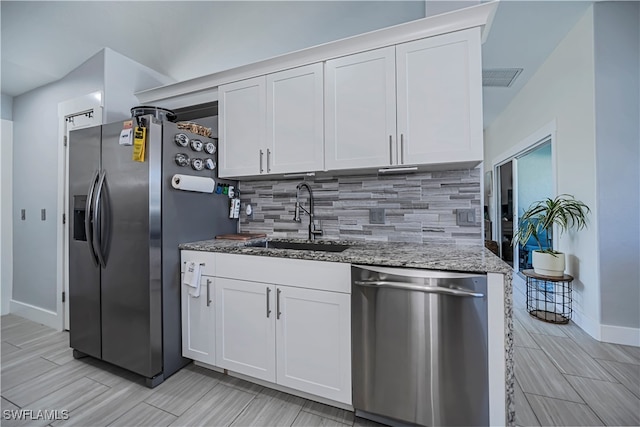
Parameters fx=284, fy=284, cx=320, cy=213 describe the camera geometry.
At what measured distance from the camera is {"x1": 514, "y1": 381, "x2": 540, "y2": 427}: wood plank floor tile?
5.01 feet

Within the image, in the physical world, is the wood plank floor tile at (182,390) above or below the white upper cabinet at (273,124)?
below

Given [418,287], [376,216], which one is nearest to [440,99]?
[376,216]

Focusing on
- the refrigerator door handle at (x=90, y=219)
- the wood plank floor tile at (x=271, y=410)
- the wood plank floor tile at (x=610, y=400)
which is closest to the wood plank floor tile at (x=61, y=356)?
the refrigerator door handle at (x=90, y=219)

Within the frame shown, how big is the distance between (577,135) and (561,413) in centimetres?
250

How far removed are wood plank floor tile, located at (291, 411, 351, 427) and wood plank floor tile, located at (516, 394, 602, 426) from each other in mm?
1106

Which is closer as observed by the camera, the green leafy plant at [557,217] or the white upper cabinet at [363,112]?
the white upper cabinet at [363,112]

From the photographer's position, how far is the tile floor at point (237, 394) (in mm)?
1567

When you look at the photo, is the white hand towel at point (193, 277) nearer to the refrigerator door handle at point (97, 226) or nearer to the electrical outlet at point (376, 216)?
the refrigerator door handle at point (97, 226)

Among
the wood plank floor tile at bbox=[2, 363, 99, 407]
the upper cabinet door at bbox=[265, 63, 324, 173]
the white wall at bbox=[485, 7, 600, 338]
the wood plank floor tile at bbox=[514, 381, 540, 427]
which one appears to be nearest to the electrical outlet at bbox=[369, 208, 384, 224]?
the upper cabinet door at bbox=[265, 63, 324, 173]

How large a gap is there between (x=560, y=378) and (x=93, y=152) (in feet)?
12.0

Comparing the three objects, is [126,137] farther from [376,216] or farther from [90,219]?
[376,216]

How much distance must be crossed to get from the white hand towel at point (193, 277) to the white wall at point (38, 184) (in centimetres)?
194

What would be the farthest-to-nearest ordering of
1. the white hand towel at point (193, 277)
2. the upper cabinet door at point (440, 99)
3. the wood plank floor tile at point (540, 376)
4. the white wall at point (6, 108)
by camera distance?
the white wall at point (6, 108) < the white hand towel at point (193, 277) < the wood plank floor tile at point (540, 376) < the upper cabinet door at point (440, 99)

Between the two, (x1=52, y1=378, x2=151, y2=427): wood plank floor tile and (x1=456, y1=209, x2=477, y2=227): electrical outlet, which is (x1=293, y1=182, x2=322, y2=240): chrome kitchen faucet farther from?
(x1=52, y1=378, x2=151, y2=427): wood plank floor tile
